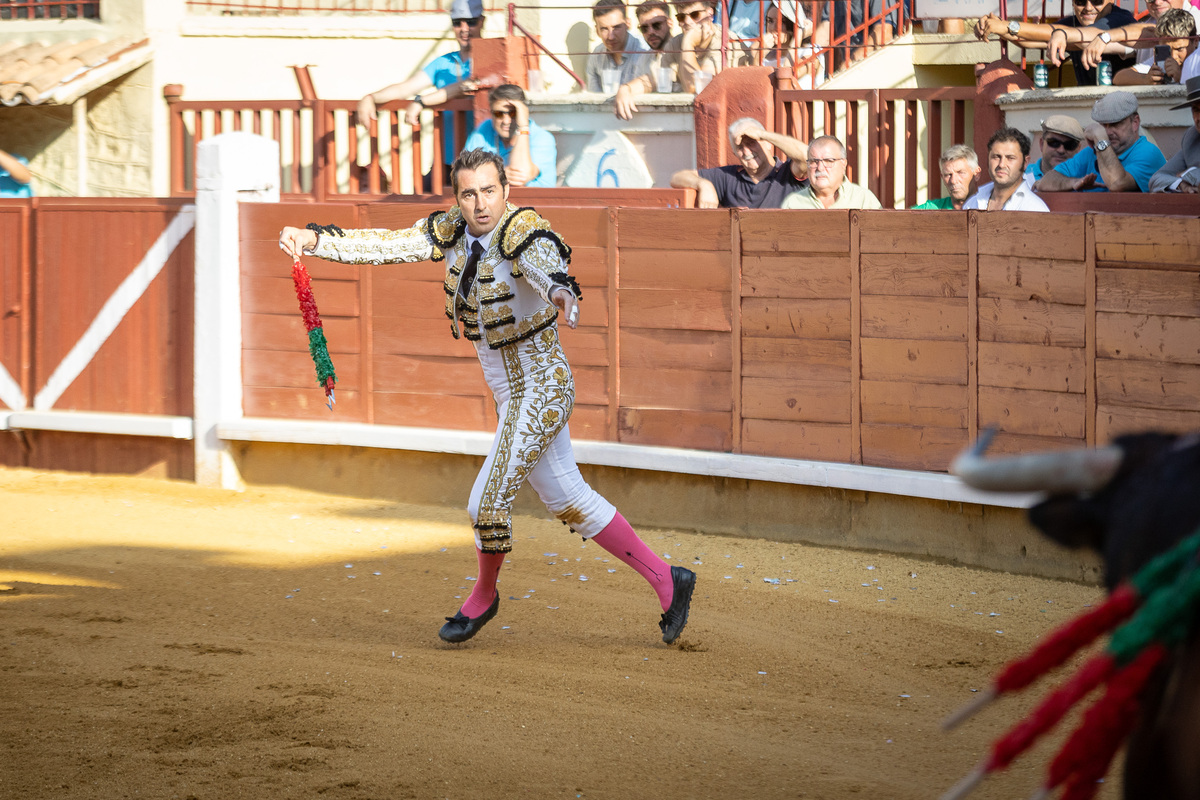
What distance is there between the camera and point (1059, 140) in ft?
22.1

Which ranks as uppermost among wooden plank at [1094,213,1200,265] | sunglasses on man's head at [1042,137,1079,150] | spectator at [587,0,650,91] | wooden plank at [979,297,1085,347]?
spectator at [587,0,650,91]

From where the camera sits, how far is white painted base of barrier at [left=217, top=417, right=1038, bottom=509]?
6.14 meters

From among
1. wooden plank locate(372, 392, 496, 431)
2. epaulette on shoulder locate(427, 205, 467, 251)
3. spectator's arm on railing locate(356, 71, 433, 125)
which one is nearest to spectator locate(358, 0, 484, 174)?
spectator's arm on railing locate(356, 71, 433, 125)

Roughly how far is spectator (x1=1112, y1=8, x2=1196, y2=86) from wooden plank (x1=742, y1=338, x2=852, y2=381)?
251cm

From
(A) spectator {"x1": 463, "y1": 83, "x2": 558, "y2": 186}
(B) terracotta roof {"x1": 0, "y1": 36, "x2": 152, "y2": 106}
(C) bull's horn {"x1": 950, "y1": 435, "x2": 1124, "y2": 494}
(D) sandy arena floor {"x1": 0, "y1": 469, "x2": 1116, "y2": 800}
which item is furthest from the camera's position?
(B) terracotta roof {"x1": 0, "y1": 36, "x2": 152, "y2": 106}

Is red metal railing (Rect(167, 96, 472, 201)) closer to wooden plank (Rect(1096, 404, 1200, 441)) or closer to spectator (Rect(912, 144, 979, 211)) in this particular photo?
spectator (Rect(912, 144, 979, 211))

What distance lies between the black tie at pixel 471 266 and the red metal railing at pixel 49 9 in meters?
8.79

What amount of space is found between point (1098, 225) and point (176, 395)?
5.27 meters

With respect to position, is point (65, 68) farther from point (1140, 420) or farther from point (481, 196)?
point (1140, 420)

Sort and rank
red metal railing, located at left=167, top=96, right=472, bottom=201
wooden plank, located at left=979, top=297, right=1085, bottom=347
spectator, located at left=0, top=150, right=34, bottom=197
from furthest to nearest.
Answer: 1. spectator, located at left=0, top=150, right=34, bottom=197
2. red metal railing, located at left=167, top=96, right=472, bottom=201
3. wooden plank, located at left=979, top=297, right=1085, bottom=347

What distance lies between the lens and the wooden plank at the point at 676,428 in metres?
6.81


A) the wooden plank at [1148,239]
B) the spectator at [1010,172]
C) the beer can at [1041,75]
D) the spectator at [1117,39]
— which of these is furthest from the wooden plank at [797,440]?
the beer can at [1041,75]

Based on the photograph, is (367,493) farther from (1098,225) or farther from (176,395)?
(1098,225)

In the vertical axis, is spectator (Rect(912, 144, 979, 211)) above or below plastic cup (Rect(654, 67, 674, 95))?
below
